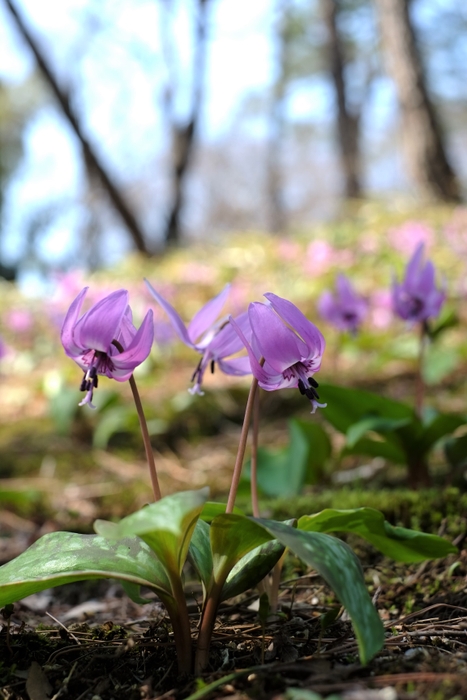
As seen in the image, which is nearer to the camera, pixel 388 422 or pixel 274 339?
pixel 274 339

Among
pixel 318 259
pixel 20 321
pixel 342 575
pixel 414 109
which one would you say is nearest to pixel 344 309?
pixel 342 575

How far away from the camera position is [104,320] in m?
1.09

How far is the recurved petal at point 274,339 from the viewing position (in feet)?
3.54

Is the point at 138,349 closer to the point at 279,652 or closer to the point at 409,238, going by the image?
the point at 279,652

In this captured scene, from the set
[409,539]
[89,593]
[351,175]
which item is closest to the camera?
[409,539]

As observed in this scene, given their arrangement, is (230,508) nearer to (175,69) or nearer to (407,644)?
(407,644)

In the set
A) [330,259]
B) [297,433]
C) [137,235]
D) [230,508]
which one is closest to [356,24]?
[137,235]

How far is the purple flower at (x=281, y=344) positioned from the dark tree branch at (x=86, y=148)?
9.65 meters

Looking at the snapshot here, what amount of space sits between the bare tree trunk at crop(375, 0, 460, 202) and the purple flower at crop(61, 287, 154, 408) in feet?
31.7

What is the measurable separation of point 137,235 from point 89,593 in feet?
31.0

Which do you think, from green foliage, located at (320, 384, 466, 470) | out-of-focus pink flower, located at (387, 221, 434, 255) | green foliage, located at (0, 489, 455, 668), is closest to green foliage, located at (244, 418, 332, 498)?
green foliage, located at (320, 384, 466, 470)

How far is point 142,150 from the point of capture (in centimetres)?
2372

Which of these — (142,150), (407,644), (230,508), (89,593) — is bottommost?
(142,150)

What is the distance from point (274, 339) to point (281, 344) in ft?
0.05
